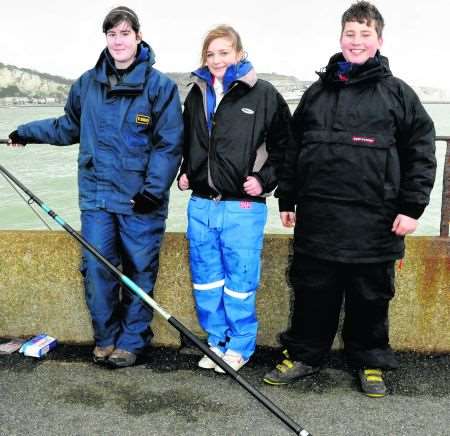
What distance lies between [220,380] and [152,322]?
0.70m

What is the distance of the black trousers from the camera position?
2.97m

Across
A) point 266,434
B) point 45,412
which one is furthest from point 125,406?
point 266,434

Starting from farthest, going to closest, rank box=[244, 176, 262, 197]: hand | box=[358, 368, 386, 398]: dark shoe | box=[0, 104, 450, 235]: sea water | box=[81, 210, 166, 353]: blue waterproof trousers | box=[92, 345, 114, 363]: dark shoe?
box=[0, 104, 450, 235]: sea water
box=[92, 345, 114, 363]: dark shoe
box=[81, 210, 166, 353]: blue waterproof trousers
box=[244, 176, 262, 197]: hand
box=[358, 368, 386, 398]: dark shoe

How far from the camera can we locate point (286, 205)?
313 centimetres

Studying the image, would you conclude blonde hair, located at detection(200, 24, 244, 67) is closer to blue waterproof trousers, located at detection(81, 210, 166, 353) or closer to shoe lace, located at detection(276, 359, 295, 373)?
blue waterproof trousers, located at detection(81, 210, 166, 353)

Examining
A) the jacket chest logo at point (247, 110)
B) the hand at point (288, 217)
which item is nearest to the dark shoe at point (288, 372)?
the hand at point (288, 217)

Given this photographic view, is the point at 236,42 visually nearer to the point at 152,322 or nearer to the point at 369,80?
the point at 369,80

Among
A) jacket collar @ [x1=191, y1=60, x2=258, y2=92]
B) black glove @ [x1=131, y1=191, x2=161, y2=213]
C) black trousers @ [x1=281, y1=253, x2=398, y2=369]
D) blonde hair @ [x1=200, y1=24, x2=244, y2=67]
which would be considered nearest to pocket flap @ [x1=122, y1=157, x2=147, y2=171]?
black glove @ [x1=131, y1=191, x2=161, y2=213]

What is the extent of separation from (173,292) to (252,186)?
3.27 feet

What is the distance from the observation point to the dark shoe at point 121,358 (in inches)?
130

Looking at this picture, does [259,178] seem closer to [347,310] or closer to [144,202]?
[144,202]

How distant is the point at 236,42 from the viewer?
3.07 metres

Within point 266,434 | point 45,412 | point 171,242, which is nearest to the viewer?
point 266,434

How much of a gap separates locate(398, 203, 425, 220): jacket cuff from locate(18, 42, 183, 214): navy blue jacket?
128cm
